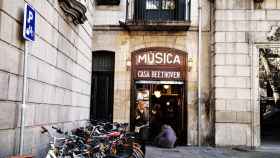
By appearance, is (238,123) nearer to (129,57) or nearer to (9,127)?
(129,57)

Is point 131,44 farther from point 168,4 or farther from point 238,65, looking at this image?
point 238,65

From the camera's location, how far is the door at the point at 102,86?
Result: 1808cm

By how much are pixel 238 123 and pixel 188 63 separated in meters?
3.37

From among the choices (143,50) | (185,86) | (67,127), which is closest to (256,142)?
(185,86)

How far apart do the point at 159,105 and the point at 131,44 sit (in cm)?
308

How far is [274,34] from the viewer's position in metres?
16.9

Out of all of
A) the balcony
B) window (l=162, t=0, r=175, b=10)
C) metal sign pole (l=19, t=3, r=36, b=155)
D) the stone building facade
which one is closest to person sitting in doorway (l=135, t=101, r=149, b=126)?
the stone building facade

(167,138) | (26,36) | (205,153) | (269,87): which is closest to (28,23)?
(26,36)

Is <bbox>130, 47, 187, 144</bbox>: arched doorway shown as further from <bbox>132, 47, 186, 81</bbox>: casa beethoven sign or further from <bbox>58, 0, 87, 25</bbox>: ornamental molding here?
<bbox>58, 0, 87, 25</bbox>: ornamental molding

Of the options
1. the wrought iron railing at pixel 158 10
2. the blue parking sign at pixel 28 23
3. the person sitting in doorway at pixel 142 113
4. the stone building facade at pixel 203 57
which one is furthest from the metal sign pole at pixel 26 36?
the person sitting in doorway at pixel 142 113

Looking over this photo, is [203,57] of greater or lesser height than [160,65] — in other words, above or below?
above

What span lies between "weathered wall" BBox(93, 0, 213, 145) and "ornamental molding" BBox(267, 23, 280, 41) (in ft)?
8.59

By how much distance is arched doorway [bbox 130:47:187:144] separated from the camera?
17859 millimetres

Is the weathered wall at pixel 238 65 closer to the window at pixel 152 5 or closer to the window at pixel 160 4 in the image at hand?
the window at pixel 160 4
